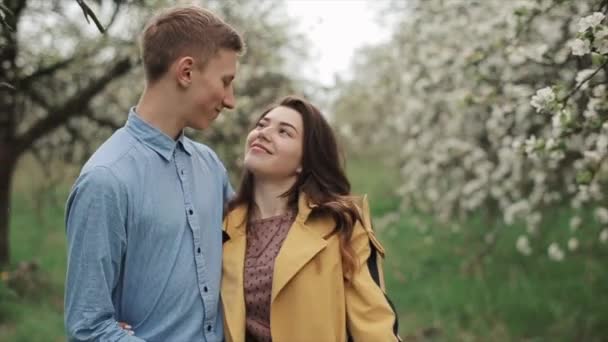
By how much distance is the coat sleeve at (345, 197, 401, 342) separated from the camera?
2514 millimetres

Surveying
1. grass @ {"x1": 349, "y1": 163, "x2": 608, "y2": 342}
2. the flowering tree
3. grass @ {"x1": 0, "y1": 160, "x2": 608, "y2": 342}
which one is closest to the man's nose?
the flowering tree

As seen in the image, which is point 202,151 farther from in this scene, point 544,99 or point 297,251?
point 544,99

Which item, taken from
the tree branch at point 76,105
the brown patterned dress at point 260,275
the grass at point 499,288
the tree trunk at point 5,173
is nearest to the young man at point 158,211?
the brown patterned dress at point 260,275

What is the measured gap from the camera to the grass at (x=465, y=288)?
20.9 ft

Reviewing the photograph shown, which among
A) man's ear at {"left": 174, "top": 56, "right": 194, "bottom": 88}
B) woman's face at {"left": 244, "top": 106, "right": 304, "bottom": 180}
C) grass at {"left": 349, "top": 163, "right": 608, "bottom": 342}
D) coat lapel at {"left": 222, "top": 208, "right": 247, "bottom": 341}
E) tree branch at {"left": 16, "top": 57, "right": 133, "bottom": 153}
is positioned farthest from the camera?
tree branch at {"left": 16, "top": 57, "right": 133, "bottom": 153}

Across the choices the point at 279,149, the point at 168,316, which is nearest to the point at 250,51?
the point at 279,149

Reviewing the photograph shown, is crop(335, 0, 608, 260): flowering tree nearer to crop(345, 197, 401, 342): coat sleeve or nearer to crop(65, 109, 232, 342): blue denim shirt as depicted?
crop(345, 197, 401, 342): coat sleeve

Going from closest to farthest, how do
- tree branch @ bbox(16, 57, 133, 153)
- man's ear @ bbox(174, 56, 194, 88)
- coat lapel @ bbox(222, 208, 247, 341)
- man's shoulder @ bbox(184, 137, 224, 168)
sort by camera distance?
man's ear @ bbox(174, 56, 194, 88)
coat lapel @ bbox(222, 208, 247, 341)
man's shoulder @ bbox(184, 137, 224, 168)
tree branch @ bbox(16, 57, 133, 153)

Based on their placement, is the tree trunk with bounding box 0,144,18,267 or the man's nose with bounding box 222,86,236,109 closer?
the man's nose with bounding box 222,86,236,109

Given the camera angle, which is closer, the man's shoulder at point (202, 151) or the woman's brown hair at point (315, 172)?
the man's shoulder at point (202, 151)

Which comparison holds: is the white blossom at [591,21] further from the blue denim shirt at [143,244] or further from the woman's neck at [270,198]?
the blue denim shirt at [143,244]

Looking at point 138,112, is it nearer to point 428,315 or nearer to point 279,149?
point 279,149

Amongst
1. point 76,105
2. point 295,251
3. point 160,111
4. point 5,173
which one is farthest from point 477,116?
point 160,111

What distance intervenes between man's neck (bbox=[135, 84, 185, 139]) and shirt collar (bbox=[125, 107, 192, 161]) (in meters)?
0.02
